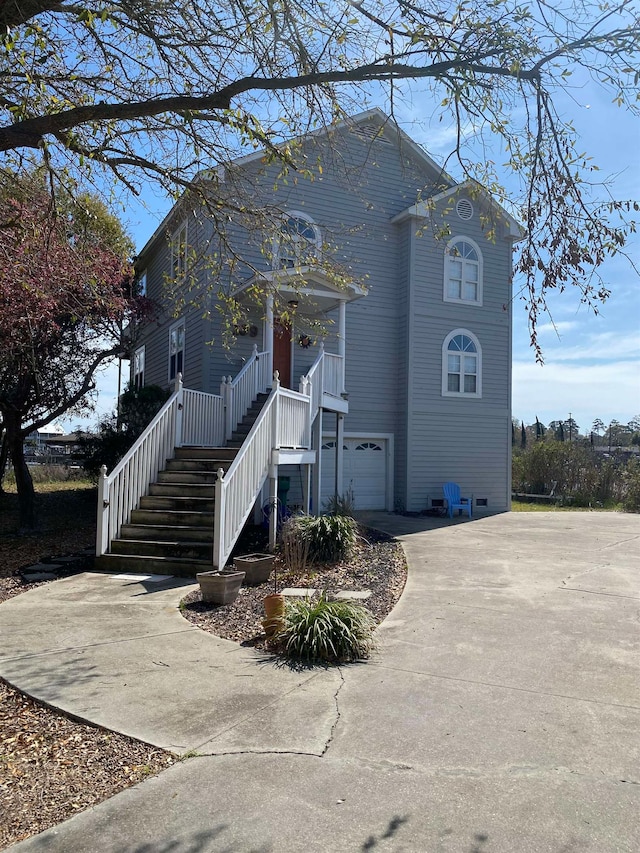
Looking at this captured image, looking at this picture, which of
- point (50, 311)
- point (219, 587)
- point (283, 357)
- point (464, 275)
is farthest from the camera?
point (464, 275)

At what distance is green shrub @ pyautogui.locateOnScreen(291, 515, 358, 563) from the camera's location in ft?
33.1

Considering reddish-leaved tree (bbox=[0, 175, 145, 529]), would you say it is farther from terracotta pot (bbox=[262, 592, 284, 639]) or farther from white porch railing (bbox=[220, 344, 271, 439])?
terracotta pot (bbox=[262, 592, 284, 639])

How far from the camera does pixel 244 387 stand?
1322 centimetres

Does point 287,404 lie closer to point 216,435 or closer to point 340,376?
point 216,435

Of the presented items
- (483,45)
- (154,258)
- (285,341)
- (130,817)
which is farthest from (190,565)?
(154,258)

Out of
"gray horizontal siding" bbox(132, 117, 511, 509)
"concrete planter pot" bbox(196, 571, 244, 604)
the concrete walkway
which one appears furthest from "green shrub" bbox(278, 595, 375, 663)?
"gray horizontal siding" bbox(132, 117, 511, 509)

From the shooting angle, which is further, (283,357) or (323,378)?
(283,357)

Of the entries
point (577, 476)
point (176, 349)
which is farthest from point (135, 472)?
point (577, 476)

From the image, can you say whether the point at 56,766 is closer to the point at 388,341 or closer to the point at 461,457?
the point at 388,341

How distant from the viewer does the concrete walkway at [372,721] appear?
312cm

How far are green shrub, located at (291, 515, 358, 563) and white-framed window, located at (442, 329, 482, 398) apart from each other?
28.7 ft

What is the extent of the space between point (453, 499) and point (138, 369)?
1089 cm

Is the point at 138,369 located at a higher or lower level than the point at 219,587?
higher

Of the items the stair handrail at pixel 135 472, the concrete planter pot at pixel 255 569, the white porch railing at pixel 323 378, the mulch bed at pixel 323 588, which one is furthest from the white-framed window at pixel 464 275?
the concrete planter pot at pixel 255 569
